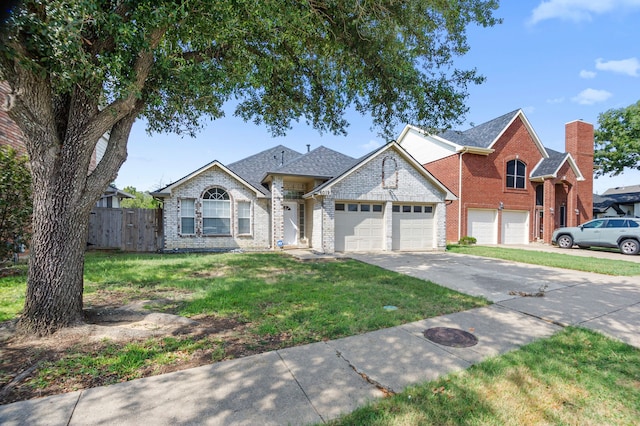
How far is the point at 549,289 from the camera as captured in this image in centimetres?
680

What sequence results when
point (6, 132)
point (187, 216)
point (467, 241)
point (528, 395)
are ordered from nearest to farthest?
point (528, 395) < point (6, 132) < point (187, 216) < point (467, 241)

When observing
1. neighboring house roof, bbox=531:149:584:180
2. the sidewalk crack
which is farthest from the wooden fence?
neighboring house roof, bbox=531:149:584:180

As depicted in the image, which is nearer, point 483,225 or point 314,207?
point 314,207

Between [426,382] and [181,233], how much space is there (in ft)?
41.6

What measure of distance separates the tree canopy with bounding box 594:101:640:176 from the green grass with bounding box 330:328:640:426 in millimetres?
33489

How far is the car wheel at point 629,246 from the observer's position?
13453 mm

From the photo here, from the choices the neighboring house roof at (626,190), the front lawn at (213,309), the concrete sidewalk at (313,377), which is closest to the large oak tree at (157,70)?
the front lawn at (213,309)

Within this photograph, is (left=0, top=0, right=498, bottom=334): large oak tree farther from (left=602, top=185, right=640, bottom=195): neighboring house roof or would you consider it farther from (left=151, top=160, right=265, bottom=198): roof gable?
(left=602, top=185, right=640, bottom=195): neighboring house roof

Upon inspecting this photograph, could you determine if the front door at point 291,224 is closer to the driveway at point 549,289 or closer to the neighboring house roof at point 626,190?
the driveway at point 549,289

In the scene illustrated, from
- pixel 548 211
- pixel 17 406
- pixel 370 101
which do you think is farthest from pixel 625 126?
pixel 17 406

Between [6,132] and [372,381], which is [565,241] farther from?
[6,132]

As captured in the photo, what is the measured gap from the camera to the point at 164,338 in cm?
390

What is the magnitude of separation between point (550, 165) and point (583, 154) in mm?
4738

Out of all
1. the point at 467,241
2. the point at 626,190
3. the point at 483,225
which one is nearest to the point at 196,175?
the point at 467,241
